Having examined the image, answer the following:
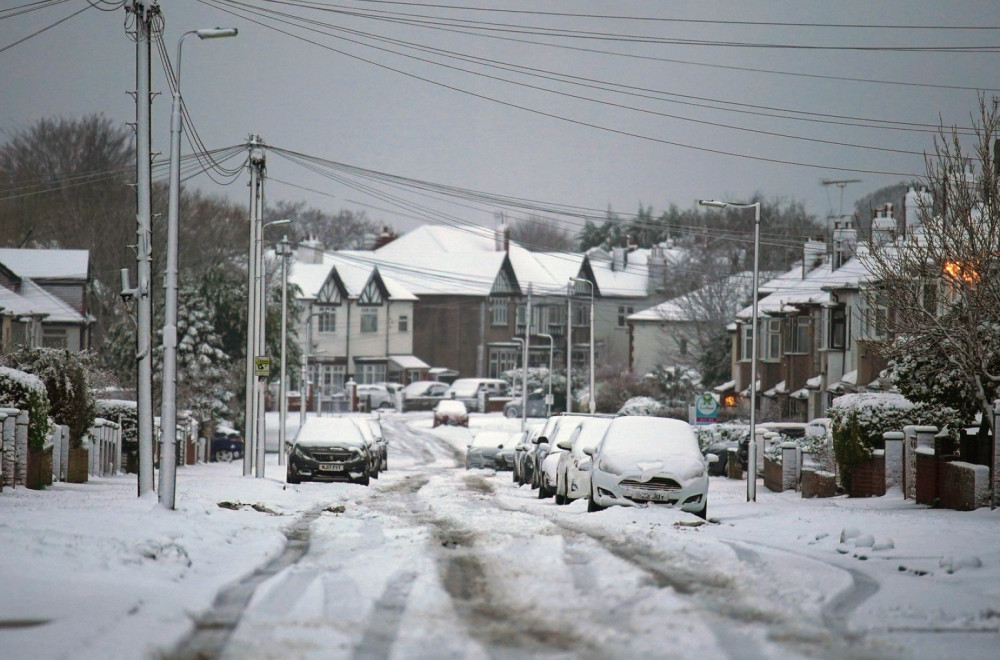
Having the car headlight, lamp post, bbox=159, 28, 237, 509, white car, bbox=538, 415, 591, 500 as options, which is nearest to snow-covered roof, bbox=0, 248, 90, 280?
white car, bbox=538, 415, 591, 500

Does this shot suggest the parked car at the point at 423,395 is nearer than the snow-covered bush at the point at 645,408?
No

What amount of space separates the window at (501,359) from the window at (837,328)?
5594 centimetres

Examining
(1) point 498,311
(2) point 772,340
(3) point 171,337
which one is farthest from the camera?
(1) point 498,311

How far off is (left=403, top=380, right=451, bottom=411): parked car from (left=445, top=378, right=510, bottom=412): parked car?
77 cm

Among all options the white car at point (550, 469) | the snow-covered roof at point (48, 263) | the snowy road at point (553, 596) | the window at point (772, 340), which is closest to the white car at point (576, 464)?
the white car at point (550, 469)

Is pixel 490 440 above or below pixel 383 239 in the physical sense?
below

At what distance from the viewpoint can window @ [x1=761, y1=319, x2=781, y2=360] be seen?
56156mm

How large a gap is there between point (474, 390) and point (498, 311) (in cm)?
1542

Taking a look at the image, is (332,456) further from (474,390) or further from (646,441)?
(474,390)

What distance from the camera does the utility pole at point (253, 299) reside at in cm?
3019

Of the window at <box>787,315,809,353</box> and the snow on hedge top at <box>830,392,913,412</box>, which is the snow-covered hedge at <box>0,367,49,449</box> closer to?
the snow on hedge top at <box>830,392,913,412</box>

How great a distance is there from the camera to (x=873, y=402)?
82.3 feet

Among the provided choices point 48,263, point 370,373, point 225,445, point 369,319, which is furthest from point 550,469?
point 370,373

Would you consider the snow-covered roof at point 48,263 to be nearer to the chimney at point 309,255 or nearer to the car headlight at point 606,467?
the car headlight at point 606,467
